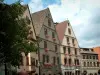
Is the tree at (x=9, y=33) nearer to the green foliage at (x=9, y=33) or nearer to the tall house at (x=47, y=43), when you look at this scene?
the green foliage at (x=9, y=33)

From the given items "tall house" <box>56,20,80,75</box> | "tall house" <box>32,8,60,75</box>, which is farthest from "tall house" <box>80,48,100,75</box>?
"tall house" <box>32,8,60,75</box>

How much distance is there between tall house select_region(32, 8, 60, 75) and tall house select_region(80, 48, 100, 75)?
605 inches

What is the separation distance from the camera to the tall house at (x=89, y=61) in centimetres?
7558

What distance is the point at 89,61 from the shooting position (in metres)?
78.4

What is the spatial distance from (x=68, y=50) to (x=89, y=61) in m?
13.8

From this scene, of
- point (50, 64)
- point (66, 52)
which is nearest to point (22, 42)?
point (50, 64)

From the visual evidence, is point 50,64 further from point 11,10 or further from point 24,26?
point 11,10

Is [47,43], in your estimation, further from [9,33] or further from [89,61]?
[9,33]

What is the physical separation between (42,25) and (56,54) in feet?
30.7

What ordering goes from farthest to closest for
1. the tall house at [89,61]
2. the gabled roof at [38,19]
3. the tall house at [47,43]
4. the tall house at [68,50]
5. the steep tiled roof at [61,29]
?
the tall house at [89,61], the steep tiled roof at [61,29], the tall house at [68,50], the gabled roof at [38,19], the tall house at [47,43]

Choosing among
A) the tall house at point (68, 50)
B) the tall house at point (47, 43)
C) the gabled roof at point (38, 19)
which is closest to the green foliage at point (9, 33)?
the tall house at point (47, 43)

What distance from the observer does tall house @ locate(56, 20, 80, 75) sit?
6444 centimetres

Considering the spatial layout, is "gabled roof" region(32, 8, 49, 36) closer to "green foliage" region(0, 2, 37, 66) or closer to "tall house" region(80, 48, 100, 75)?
"tall house" region(80, 48, 100, 75)

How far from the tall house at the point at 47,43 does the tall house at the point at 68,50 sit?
273cm
